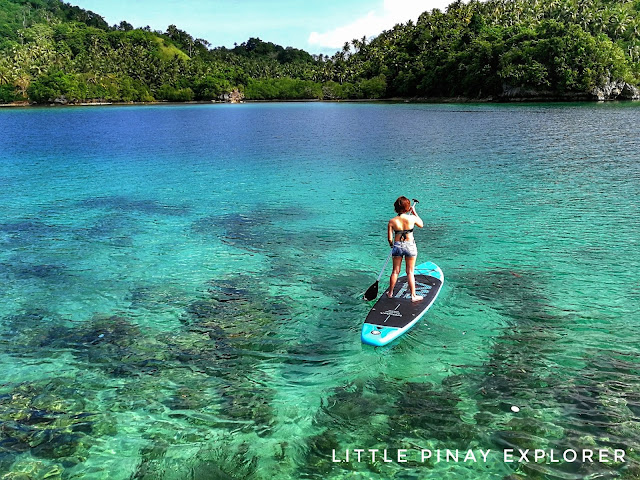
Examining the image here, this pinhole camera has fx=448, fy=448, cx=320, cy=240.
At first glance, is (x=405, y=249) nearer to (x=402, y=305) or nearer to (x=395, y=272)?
(x=395, y=272)

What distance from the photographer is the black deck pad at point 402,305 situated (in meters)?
11.1

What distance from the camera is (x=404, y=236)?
37.8 feet

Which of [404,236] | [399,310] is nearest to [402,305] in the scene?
[399,310]

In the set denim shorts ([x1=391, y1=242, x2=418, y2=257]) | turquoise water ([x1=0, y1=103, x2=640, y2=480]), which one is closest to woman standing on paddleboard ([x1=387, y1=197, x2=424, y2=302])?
denim shorts ([x1=391, y1=242, x2=418, y2=257])

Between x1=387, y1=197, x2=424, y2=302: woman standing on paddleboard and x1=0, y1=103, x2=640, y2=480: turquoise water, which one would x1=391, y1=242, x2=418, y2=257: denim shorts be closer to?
x1=387, y1=197, x2=424, y2=302: woman standing on paddleboard

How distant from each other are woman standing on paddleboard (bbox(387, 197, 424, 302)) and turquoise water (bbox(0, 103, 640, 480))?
123 centimetres

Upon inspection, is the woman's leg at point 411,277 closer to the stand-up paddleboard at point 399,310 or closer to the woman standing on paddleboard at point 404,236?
the woman standing on paddleboard at point 404,236

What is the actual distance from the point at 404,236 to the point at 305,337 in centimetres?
360

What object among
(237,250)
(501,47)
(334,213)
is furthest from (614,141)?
(501,47)

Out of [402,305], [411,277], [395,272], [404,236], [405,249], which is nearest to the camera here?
[404,236]

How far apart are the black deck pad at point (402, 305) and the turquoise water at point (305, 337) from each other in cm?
42

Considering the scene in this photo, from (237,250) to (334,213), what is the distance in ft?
22.4

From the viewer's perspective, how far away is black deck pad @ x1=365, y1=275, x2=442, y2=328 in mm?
11109

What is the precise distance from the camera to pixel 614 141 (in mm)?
43938
